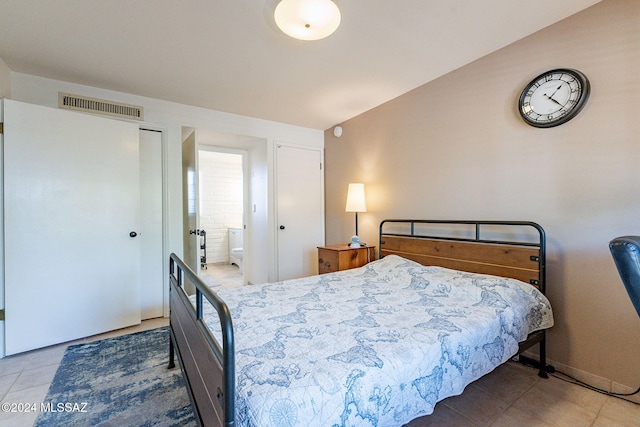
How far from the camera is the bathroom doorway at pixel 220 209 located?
5.90 metres

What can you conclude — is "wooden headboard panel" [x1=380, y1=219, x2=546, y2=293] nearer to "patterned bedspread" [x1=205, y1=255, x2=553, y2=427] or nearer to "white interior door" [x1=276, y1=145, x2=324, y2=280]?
"patterned bedspread" [x1=205, y1=255, x2=553, y2=427]

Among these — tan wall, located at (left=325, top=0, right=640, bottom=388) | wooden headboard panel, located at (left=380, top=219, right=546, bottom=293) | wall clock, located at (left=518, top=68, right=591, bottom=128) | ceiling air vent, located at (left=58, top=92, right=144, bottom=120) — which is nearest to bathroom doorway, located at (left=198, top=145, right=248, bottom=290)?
ceiling air vent, located at (left=58, top=92, right=144, bottom=120)

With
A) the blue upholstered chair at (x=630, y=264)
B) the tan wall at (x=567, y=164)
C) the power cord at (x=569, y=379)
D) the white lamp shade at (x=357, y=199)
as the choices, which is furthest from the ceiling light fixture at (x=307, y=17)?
the power cord at (x=569, y=379)

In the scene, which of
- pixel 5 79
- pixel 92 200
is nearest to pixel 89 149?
pixel 92 200

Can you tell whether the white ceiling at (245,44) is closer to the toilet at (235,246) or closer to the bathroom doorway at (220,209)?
the bathroom doorway at (220,209)

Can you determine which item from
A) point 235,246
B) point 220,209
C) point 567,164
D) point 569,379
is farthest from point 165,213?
point 569,379

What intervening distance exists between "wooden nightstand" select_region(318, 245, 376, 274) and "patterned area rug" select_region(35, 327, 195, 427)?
1.70 meters

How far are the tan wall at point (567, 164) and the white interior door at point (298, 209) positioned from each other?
180 cm

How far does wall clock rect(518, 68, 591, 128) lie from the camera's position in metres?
1.80

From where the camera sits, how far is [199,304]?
115 cm

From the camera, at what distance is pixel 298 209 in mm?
4000

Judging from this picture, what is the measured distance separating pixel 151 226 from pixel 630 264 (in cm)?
354

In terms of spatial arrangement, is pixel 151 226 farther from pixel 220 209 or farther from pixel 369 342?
pixel 220 209

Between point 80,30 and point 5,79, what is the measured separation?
1.06m
